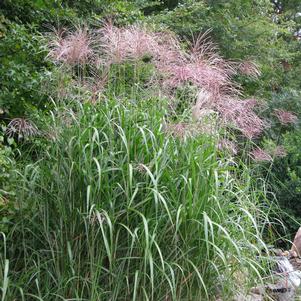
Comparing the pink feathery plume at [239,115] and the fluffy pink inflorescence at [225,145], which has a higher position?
the pink feathery plume at [239,115]

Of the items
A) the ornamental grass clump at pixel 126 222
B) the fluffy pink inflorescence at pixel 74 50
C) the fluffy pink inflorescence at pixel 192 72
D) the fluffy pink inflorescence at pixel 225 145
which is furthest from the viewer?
the fluffy pink inflorescence at pixel 225 145

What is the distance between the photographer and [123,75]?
4.14 metres

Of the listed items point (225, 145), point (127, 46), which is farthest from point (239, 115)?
point (127, 46)

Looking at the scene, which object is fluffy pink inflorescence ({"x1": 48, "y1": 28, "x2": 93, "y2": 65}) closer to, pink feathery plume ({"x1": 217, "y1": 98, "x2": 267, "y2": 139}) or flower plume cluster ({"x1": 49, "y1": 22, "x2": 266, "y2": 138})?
flower plume cluster ({"x1": 49, "y1": 22, "x2": 266, "y2": 138})

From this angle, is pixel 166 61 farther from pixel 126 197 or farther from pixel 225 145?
pixel 126 197

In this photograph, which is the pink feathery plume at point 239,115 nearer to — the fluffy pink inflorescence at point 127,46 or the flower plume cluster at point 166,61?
the flower plume cluster at point 166,61

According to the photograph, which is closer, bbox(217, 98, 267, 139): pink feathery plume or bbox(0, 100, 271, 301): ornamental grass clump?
bbox(0, 100, 271, 301): ornamental grass clump

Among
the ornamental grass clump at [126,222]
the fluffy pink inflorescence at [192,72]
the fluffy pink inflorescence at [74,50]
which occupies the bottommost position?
the ornamental grass clump at [126,222]

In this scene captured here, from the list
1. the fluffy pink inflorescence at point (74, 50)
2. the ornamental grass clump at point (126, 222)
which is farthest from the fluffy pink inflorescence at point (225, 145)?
the fluffy pink inflorescence at point (74, 50)

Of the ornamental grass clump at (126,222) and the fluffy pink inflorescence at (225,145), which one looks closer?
the ornamental grass clump at (126,222)

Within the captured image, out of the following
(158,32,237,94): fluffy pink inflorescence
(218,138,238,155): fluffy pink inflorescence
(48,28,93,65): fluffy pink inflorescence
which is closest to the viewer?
(48,28,93,65): fluffy pink inflorescence

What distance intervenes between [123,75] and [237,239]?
1477 millimetres

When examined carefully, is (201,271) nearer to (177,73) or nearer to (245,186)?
(245,186)

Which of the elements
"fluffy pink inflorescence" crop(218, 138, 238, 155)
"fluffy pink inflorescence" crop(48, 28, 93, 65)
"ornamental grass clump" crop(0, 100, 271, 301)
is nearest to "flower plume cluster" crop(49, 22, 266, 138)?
"fluffy pink inflorescence" crop(48, 28, 93, 65)
